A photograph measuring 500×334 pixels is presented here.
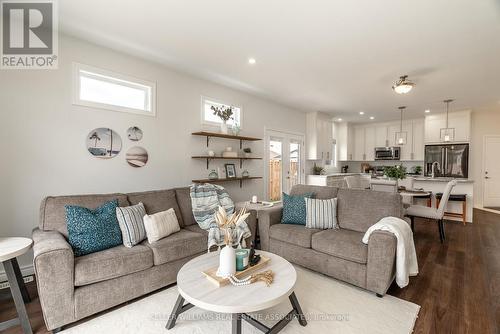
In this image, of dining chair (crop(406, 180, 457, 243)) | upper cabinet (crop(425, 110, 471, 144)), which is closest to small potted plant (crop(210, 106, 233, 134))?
dining chair (crop(406, 180, 457, 243))

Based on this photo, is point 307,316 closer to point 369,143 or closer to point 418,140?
point 418,140

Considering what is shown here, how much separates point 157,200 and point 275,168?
3078 mm

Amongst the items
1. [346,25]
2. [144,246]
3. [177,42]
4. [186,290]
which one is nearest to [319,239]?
[186,290]

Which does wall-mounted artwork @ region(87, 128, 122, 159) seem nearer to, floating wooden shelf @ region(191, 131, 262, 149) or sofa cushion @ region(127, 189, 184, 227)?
sofa cushion @ region(127, 189, 184, 227)

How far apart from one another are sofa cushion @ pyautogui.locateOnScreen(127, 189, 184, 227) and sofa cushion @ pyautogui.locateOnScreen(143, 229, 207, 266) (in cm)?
36

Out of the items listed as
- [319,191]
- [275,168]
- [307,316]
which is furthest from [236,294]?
[275,168]

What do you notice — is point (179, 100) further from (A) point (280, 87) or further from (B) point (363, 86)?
(B) point (363, 86)

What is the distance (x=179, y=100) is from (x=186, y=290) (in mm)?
2837

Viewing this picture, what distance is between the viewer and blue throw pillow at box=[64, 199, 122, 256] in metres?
2.03

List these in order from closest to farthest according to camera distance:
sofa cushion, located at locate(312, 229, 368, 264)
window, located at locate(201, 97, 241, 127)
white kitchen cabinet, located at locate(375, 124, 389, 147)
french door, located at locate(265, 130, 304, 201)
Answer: sofa cushion, located at locate(312, 229, 368, 264)
window, located at locate(201, 97, 241, 127)
french door, located at locate(265, 130, 304, 201)
white kitchen cabinet, located at locate(375, 124, 389, 147)

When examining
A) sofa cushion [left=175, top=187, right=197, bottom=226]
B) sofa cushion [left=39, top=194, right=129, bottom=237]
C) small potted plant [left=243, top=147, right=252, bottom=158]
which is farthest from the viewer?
small potted plant [left=243, top=147, right=252, bottom=158]

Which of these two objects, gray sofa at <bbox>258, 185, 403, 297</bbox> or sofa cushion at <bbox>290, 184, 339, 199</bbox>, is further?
sofa cushion at <bbox>290, 184, 339, 199</bbox>

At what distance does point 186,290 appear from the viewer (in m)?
1.54

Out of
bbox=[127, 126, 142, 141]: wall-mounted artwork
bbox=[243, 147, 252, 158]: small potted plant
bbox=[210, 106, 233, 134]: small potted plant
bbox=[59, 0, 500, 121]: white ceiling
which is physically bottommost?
bbox=[243, 147, 252, 158]: small potted plant
